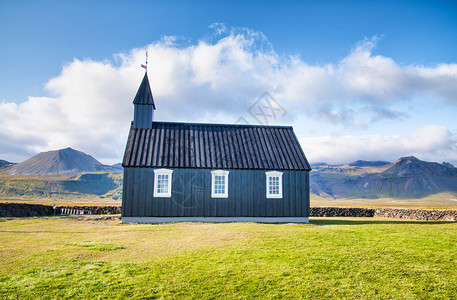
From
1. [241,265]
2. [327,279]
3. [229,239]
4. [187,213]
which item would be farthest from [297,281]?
[187,213]

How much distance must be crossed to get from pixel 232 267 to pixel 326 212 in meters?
32.7

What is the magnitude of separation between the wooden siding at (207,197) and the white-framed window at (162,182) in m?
0.29

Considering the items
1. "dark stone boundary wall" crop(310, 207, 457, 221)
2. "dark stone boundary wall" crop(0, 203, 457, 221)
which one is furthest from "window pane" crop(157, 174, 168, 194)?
"dark stone boundary wall" crop(310, 207, 457, 221)

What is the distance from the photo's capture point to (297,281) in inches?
332

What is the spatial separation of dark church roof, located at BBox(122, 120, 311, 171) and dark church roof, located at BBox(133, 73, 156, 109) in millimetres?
1949

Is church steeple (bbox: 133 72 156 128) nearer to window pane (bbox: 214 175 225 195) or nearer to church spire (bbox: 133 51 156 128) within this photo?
church spire (bbox: 133 51 156 128)

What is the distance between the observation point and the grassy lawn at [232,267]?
25.3 ft

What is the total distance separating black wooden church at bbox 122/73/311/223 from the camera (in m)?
23.2

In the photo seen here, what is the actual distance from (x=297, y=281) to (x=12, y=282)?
7.07 metres

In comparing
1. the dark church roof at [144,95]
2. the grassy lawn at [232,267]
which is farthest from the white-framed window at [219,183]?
the grassy lawn at [232,267]

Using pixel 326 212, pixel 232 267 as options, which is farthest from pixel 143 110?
pixel 326 212

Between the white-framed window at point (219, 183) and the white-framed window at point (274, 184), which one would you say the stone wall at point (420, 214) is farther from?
the white-framed window at point (219, 183)

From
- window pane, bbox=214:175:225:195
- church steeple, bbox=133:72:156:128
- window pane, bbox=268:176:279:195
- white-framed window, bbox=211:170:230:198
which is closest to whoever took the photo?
white-framed window, bbox=211:170:230:198

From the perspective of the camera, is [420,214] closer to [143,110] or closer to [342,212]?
[342,212]
